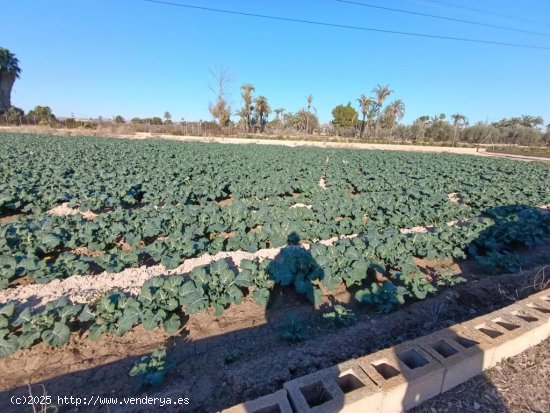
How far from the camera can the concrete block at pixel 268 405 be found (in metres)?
1.91

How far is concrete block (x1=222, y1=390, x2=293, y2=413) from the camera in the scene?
1.91 m

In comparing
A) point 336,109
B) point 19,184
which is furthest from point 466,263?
point 336,109

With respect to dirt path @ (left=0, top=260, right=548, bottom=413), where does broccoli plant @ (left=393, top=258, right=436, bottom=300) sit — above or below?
above

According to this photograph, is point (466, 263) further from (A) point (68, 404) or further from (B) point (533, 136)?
(B) point (533, 136)

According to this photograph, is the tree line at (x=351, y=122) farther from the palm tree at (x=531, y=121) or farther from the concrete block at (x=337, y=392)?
the concrete block at (x=337, y=392)

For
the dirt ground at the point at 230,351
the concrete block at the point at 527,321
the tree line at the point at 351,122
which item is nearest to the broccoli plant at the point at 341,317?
the dirt ground at the point at 230,351

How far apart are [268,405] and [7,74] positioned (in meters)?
74.0

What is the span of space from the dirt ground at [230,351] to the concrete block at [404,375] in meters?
0.49

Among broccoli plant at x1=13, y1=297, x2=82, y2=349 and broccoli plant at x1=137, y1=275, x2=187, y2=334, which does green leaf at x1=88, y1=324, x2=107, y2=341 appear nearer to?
broccoli plant at x1=13, y1=297, x2=82, y2=349

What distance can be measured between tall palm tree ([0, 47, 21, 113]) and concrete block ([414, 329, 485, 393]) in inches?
2757

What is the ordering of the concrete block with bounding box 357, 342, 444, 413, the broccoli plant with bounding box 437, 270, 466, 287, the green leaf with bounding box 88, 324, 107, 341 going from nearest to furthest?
the concrete block with bounding box 357, 342, 444, 413
the green leaf with bounding box 88, 324, 107, 341
the broccoli plant with bounding box 437, 270, 466, 287

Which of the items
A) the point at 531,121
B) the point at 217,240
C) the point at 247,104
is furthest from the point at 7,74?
the point at 531,121

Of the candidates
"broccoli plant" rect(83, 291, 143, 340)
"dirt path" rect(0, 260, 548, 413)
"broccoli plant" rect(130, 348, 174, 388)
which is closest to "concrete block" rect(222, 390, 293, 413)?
"dirt path" rect(0, 260, 548, 413)

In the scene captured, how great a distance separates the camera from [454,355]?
2398 mm
